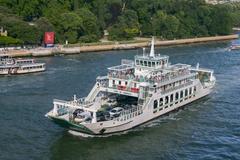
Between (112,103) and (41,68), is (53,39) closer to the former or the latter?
(41,68)

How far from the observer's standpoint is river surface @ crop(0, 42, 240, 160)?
3800 centimetres

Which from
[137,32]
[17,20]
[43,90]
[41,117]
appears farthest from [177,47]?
[41,117]

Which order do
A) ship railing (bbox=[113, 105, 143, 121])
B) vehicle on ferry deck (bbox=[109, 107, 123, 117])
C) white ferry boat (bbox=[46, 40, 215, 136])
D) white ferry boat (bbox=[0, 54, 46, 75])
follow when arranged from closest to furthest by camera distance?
Answer: white ferry boat (bbox=[46, 40, 215, 136]) < ship railing (bbox=[113, 105, 143, 121]) < vehicle on ferry deck (bbox=[109, 107, 123, 117]) < white ferry boat (bbox=[0, 54, 46, 75])

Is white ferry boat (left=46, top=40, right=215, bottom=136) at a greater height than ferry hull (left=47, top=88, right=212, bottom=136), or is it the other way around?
white ferry boat (left=46, top=40, right=215, bottom=136)

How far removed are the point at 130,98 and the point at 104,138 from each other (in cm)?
897

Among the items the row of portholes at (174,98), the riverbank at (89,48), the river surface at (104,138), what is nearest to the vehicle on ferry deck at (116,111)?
the river surface at (104,138)

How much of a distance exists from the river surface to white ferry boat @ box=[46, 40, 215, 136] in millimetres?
1018

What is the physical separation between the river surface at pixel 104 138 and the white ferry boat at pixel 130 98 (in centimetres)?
102

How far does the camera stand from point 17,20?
90.8m

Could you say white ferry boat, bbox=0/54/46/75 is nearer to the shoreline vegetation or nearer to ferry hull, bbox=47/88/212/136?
the shoreline vegetation

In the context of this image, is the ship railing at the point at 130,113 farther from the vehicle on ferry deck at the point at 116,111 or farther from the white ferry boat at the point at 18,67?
the white ferry boat at the point at 18,67

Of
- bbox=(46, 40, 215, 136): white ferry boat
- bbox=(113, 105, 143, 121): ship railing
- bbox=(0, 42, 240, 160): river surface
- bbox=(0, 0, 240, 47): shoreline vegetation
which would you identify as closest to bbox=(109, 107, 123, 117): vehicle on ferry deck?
bbox=(46, 40, 215, 136): white ferry boat

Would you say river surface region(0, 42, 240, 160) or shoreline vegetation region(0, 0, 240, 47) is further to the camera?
shoreline vegetation region(0, 0, 240, 47)

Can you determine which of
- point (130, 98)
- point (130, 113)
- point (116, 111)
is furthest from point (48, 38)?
point (130, 113)
